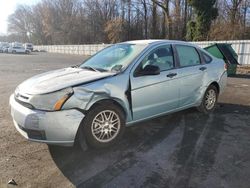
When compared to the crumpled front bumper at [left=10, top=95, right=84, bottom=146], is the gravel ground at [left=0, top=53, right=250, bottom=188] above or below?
below

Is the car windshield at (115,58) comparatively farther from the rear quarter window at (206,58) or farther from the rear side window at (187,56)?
the rear quarter window at (206,58)

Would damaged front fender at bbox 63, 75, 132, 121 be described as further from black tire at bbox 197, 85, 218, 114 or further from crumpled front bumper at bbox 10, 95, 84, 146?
black tire at bbox 197, 85, 218, 114

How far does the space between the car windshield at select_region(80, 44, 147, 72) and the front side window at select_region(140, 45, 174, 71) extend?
20 centimetres

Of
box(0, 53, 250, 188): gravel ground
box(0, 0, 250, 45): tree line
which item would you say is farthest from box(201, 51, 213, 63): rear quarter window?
box(0, 0, 250, 45): tree line

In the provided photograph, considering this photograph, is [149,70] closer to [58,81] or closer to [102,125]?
[102,125]

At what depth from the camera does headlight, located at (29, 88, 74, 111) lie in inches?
Answer: 131

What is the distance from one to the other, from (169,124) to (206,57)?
70.6 inches

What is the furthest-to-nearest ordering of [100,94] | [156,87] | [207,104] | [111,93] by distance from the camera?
1. [207,104]
2. [156,87]
3. [111,93]
4. [100,94]

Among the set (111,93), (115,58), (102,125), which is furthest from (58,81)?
(115,58)

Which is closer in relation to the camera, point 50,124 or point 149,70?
point 50,124

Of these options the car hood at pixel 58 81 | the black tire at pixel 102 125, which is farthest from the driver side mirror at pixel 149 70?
the black tire at pixel 102 125

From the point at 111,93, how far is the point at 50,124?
3.24 ft

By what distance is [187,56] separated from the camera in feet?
16.9

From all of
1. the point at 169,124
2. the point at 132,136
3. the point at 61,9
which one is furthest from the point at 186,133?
the point at 61,9
